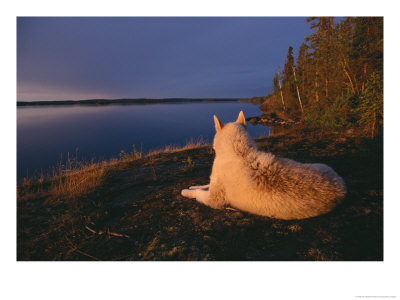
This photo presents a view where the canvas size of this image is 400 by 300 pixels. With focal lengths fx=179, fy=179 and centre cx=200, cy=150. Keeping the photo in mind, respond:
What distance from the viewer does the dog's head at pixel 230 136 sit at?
3.39m

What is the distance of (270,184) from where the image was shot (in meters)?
2.71

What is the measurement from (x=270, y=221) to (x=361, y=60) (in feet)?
42.1

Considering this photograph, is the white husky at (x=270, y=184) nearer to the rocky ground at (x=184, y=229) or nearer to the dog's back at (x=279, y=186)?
the dog's back at (x=279, y=186)

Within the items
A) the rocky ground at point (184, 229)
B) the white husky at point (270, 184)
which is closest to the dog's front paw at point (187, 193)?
the rocky ground at point (184, 229)

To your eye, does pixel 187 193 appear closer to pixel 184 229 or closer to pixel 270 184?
pixel 184 229

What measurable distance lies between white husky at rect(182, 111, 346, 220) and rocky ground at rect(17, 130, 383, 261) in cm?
28

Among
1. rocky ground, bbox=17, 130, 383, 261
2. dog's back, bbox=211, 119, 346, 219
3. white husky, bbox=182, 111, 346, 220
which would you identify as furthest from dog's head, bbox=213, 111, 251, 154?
rocky ground, bbox=17, 130, 383, 261

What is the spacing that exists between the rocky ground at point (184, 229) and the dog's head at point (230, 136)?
123cm

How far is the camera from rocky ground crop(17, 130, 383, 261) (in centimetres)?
249

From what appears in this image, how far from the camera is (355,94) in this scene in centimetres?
1188

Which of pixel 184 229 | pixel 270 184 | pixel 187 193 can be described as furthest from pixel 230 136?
pixel 184 229

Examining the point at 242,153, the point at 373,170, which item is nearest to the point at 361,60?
the point at 373,170

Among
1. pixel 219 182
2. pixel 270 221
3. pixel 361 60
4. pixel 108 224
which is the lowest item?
pixel 108 224
